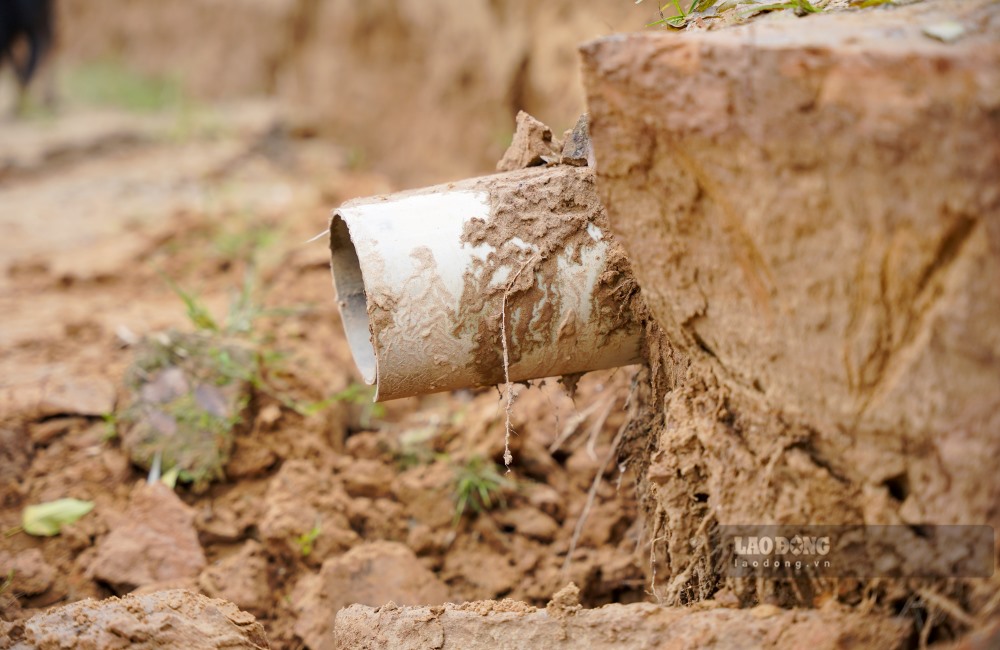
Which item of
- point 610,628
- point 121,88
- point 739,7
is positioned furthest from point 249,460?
point 121,88

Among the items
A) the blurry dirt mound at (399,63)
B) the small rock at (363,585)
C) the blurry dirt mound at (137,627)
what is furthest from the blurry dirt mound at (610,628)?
the blurry dirt mound at (399,63)

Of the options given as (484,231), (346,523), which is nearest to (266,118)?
(346,523)

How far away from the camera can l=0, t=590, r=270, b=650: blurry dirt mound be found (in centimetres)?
146

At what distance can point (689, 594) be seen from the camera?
1533 millimetres

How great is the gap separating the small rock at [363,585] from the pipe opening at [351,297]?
454 mm

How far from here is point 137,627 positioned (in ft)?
4.81

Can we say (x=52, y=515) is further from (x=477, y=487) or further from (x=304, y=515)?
(x=477, y=487)

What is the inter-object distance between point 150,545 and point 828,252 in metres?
1.69

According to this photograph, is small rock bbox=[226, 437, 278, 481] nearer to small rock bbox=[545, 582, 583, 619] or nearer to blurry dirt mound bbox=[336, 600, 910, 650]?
blurry dirt mound bbox=[336, 600, 910, 650]

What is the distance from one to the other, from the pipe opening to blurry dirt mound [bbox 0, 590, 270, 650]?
0.56m

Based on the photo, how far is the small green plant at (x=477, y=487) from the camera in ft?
7.45

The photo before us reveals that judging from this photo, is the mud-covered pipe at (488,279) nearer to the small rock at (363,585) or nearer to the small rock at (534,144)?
the small rock at (534,144)

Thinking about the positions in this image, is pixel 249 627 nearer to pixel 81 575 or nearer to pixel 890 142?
pixel 81 575

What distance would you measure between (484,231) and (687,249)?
1.39ft
